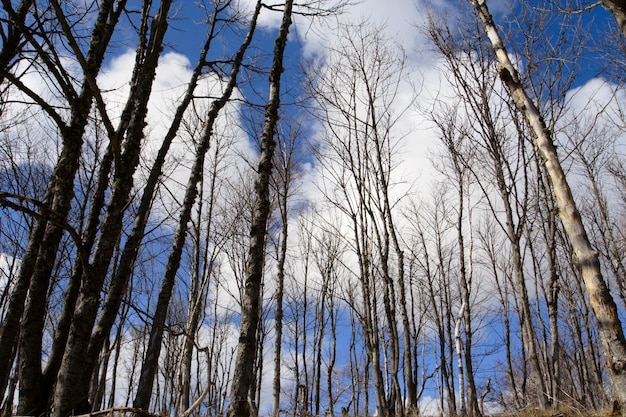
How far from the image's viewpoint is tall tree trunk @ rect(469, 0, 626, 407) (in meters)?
3.35

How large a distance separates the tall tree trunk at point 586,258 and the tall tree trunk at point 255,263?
269 cm

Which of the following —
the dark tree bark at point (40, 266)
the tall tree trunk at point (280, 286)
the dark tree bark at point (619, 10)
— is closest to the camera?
the dark tree bark at point (40, 266)

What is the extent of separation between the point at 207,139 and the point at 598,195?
13.7 meters

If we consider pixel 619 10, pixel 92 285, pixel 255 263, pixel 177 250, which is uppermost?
pixel 619 10

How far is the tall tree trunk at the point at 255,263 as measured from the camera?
3.07 m

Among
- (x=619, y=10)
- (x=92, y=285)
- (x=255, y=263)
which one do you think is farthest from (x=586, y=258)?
(x=92, y=285)

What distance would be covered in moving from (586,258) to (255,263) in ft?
10.1

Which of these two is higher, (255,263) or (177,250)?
(177,250)

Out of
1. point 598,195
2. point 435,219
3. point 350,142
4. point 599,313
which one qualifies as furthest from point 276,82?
point 598,195

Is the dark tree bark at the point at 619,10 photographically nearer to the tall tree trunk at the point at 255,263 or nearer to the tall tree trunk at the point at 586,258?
the tall tree trunk at the point at 586,258

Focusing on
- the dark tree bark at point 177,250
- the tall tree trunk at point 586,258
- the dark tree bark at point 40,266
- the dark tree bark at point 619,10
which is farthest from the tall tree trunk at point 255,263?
the dark tree bark at point 619,10

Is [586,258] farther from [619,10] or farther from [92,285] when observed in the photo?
[92,285]

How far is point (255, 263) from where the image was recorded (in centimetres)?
359

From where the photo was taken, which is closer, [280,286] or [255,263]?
[255,263]
